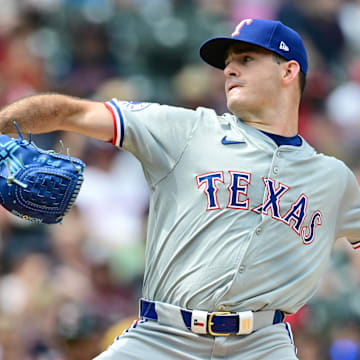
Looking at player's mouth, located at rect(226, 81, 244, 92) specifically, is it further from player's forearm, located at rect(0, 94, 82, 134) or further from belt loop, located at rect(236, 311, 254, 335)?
belt loop, located at rect(236, 311, 254, 335)

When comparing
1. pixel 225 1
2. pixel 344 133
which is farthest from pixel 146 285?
pixel 225 1

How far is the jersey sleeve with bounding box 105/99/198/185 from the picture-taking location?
297 centimetres

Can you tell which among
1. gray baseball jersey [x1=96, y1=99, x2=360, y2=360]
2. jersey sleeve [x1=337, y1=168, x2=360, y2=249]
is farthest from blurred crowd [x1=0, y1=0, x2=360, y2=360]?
jersey sleeve [x1=337, y1=168, x2=360, y2=249]

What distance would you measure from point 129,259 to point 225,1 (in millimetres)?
3814

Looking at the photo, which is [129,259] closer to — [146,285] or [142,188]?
[142,188]

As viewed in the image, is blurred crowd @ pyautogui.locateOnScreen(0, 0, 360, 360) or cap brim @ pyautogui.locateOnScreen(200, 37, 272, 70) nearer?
cap brim @ pyautogui.locateOnScreen(200, 37, 272, 70)

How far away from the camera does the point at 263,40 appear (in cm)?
326

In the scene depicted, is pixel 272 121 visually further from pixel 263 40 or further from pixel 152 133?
pixel 152 133

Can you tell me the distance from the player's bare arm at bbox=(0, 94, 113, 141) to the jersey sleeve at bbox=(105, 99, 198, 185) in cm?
6

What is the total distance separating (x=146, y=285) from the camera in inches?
122

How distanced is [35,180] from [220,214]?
0.74 metres

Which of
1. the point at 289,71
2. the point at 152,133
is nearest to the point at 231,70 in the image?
the point at 289,71

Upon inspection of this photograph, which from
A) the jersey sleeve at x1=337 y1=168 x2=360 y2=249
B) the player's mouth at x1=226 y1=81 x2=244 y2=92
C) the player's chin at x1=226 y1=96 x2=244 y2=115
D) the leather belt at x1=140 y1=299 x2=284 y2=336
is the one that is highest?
the player's mouth at x1=226 y1=81 x2=244 y2=92

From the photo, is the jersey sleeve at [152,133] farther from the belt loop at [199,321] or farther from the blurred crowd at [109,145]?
the blurred crowd at [109,145]
